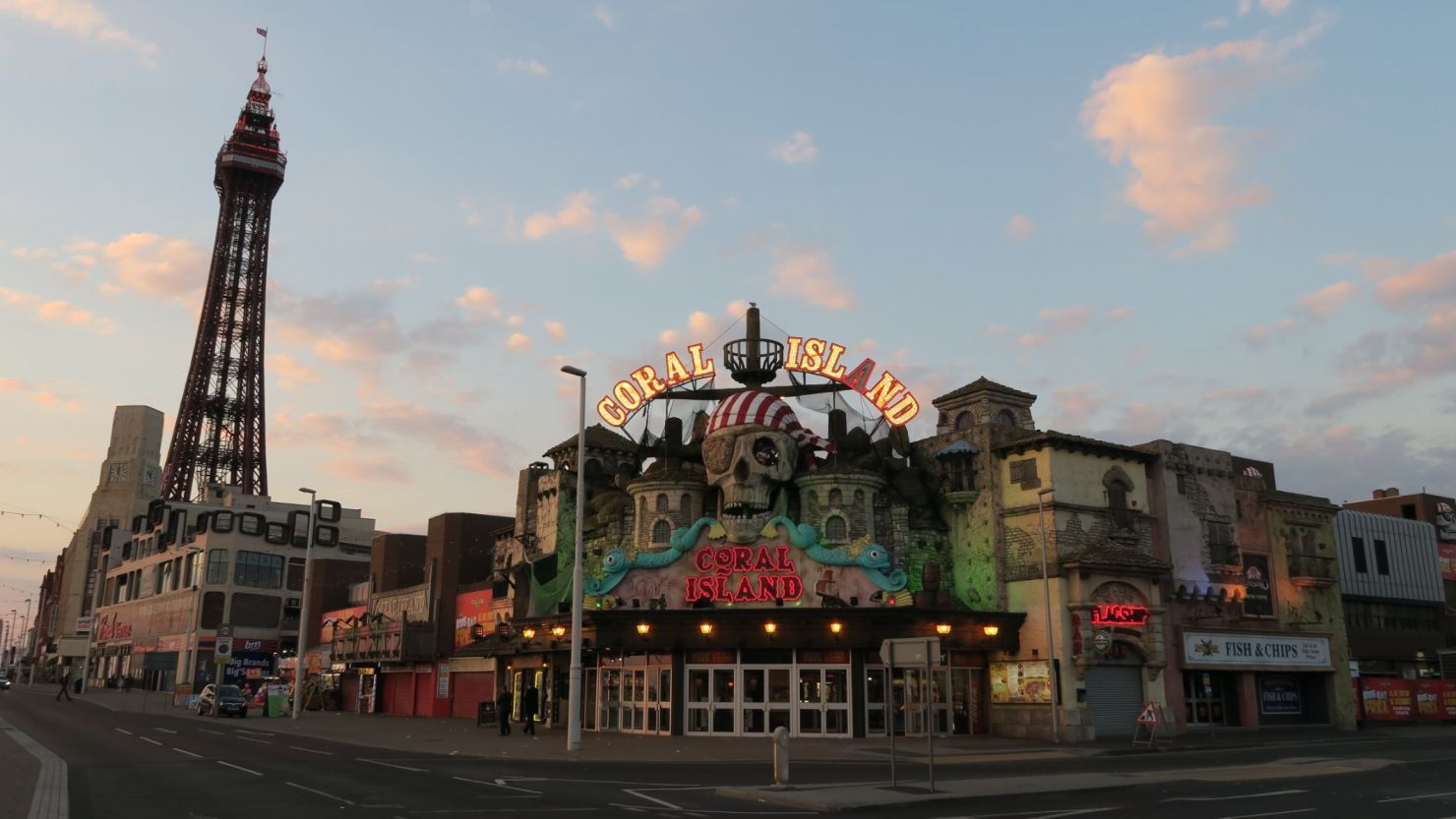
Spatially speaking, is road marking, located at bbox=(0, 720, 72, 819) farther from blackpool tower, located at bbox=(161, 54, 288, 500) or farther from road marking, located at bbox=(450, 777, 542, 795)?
blackpool tower, located at bbox=(161, 54, 288, 500)

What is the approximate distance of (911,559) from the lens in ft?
144

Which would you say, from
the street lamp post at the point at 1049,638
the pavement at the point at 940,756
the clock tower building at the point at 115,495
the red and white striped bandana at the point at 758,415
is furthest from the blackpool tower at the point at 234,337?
→ the street lamp post at the point at 1049,638

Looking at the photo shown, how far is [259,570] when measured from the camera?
10262cm

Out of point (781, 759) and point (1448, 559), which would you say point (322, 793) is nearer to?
point (781, 759)

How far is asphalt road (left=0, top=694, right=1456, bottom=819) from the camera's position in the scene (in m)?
17.8

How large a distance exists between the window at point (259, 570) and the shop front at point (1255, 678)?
3428 inches

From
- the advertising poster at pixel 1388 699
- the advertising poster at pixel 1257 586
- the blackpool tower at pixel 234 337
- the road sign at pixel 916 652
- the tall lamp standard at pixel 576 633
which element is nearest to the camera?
the road sign at pixel 916 652

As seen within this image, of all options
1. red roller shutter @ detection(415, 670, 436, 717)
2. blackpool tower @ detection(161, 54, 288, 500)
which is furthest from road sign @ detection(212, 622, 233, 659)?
blackpool tower @ detection(161, 54, 288, 500)

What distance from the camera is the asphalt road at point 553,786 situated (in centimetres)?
1784

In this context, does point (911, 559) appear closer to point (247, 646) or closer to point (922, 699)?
point (922, 699)

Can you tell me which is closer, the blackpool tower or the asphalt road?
the asphalt road

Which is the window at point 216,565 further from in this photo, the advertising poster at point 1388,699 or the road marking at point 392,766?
the advertising poster at point 1388,699

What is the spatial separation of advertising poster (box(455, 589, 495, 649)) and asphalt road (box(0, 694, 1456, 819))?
72.5 ft

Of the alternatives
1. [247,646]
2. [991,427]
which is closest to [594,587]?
[991,427]
